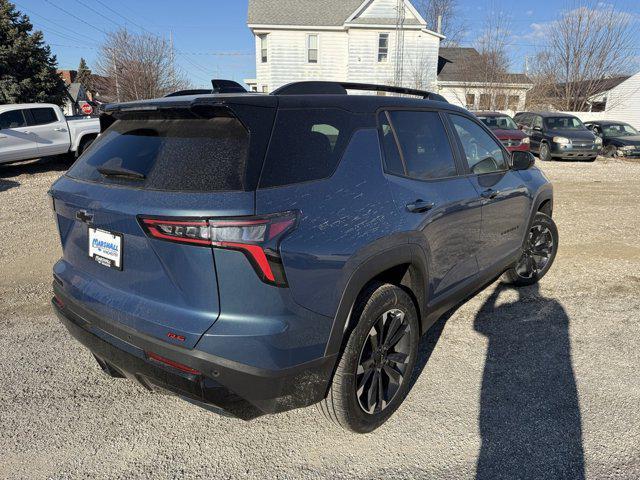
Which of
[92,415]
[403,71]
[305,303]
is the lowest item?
[92,415]

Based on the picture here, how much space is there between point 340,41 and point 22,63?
Answer: 17.5m

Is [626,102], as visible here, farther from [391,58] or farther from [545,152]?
[545,152]

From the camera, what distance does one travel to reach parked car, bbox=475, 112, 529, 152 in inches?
577

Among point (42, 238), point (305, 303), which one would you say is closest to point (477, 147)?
point (305, 303)

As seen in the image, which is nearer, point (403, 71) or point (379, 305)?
point (379, 305)

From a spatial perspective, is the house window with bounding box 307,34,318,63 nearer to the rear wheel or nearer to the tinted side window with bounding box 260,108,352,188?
the rear wheel

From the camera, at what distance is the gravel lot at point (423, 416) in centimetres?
240

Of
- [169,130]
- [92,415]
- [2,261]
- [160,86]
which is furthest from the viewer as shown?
[160,86]

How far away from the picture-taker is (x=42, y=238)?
20.7ft

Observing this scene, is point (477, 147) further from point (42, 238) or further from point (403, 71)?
point (403, 71)

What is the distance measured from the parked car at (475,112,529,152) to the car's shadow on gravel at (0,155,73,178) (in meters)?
12.7

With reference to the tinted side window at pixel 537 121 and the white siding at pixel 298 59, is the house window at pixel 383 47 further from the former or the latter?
the tinted side window at pixel 537 121

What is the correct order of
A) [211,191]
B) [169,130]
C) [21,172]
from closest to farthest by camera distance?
[211,191], [169,130], [21,172]

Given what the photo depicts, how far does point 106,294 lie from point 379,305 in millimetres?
1357
